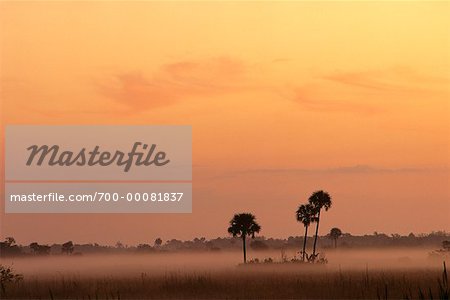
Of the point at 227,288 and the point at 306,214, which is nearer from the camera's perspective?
the point at 227,288

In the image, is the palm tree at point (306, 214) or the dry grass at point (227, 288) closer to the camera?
the dry grass at point (227, 288)

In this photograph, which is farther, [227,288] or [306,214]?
[306,214]

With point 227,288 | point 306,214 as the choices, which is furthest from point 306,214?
point 227,288

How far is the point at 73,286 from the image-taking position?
35.0m

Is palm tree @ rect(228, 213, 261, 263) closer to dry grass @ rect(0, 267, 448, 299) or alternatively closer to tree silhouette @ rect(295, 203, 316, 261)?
tree silhouette @ rect(295, 203, 316, 261)

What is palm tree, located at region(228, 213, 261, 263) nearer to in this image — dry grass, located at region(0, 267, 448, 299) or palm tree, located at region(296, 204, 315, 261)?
palm tree, located at region(296, 204, 315, 261)

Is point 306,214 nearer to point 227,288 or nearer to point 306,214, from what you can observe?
point 306,214

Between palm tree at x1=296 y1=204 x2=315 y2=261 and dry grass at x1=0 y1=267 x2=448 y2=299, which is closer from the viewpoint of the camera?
dry grass at x1=0 y1=267 x2=448 y2=299

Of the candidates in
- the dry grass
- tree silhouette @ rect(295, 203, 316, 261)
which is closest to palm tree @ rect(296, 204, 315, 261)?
tree silhouette @ rect(295, 203, 316, 261)

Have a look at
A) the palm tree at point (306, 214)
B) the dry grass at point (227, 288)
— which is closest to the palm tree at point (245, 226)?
the palm tree at point (306, 214)

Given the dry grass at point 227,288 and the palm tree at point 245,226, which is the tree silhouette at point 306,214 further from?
the dry grass at point 227,288

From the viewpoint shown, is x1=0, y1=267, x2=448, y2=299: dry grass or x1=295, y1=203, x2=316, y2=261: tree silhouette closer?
x1=0, y1=267, x2=448, y2=299: dry grass

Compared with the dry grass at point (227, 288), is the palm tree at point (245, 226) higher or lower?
higher

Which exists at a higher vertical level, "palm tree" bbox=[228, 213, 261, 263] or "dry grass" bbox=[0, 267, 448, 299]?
"palm tree" bbox=[228, 213, 261, 263]
